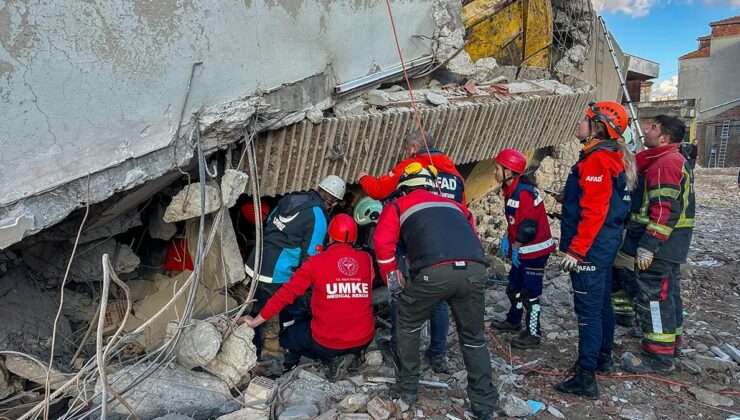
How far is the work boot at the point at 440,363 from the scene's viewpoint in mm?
3980

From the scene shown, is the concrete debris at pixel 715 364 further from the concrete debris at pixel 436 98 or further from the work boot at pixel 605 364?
the concrete debris at pixel 436 98

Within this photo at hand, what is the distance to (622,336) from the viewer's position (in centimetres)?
464

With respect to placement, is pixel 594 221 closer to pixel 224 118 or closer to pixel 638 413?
pixel 638 413

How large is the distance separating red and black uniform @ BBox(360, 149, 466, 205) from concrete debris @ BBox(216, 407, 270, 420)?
186 centimetres

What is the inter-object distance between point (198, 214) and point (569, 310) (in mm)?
3470

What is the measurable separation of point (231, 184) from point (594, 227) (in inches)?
95.6

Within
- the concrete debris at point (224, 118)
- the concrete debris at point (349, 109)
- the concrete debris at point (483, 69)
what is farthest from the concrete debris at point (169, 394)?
the concrete debris at point (483, 69)

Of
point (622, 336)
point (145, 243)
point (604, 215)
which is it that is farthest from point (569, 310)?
point (145, 243)

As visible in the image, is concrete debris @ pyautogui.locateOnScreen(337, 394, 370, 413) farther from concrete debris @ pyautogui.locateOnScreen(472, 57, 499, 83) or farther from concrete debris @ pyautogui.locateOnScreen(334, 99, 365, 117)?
concrete debris @ pyautogui.locateOnScreen(472, 57, 499, 83)

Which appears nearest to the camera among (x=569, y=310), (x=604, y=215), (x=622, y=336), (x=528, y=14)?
(x=604, y=215)

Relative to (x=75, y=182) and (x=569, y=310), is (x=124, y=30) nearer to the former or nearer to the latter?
(x=75, y=182)

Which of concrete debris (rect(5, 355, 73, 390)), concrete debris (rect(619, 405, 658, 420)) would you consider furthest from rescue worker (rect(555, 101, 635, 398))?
concrete debris (rect(5, 355, 73, 390))

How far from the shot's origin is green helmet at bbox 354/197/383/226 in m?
4.79

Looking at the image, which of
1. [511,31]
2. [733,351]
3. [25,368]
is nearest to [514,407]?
[733,351]
